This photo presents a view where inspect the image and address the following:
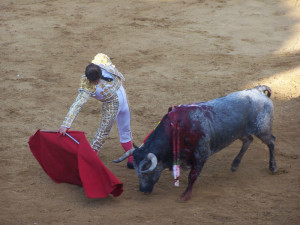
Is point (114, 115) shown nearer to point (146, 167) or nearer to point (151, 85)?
point (146, 167)

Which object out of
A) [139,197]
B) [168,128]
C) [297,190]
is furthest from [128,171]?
[297,190]

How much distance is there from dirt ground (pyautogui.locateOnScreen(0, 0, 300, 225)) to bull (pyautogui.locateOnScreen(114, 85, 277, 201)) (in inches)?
13.2

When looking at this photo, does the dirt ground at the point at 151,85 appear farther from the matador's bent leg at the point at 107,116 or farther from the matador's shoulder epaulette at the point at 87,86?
the matador's shoulder epaulette at the point at 87,86

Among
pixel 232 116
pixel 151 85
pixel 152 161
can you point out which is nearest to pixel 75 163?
pixel 152 161

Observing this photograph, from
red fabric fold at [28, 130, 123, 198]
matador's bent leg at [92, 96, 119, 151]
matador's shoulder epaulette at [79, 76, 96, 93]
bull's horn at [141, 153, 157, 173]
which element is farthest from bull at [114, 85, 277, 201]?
matador's shoulder epaulette at [79, 76, 96, 93]

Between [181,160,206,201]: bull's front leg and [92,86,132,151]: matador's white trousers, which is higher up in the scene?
[92,86,132,151]: matador's white trousers

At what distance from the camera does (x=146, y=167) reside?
191 inches

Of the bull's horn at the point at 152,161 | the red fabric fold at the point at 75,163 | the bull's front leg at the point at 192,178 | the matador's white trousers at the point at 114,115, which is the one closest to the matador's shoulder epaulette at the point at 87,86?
the matador's white trousers at the point at 114,115

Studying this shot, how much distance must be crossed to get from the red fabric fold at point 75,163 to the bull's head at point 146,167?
0.23 m

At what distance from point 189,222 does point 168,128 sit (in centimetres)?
93

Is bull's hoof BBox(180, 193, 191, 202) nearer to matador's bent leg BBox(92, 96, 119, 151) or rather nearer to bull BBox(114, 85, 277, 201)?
bull BBox(114, 85, 277, 201)

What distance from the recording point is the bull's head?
4.74 metres

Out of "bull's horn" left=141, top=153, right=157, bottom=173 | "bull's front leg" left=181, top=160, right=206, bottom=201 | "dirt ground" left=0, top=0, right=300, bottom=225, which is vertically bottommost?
"dirt ground" left=0, top=0, right=300, bottom=225

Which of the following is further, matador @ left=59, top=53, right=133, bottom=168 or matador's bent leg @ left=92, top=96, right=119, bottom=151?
matador's bent leg @ left=92, top=96, right=119, bottom=151
